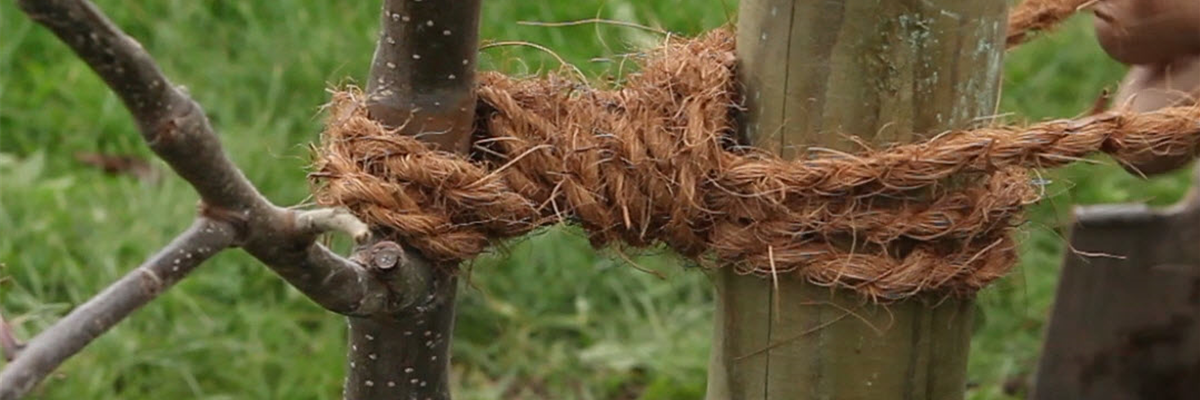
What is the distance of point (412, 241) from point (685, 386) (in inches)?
62.8

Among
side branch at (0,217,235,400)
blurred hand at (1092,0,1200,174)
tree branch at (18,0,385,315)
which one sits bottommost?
side branch at (0,217,235,400)

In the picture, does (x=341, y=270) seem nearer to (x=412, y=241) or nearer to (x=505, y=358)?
(x=412, y=241)

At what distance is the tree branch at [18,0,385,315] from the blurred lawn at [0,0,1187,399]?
130 centimetres

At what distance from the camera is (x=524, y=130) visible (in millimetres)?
1204

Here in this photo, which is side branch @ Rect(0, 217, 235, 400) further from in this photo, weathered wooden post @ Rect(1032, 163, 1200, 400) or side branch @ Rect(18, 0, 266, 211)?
weathered wooden post @ Rect(1032, 163, 1200, 400)

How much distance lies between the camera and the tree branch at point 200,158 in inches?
30.0

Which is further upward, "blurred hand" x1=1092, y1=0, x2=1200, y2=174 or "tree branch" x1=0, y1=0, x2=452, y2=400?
"blurred hand" x1=1092, y1=0, x2=1200, y2=174

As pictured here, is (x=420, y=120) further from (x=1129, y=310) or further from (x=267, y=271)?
(x=267, y=271)

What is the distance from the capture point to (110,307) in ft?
2.75

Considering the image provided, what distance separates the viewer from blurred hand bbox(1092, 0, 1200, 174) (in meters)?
1.24

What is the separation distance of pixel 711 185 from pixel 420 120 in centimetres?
22

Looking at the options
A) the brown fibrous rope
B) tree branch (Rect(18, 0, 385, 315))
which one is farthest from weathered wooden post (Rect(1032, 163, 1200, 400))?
tree branch (Rect(18, 0, 385, 315))

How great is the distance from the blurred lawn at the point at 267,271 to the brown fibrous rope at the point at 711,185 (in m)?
1.11

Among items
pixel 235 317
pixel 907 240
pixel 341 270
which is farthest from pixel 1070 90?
pixel 341 270
